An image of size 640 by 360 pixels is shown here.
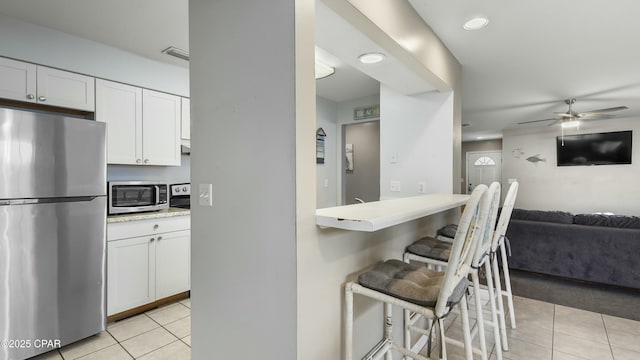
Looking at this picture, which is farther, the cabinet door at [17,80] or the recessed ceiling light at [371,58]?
the cabinet door at [17,80]

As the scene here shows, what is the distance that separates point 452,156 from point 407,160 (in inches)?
16.9

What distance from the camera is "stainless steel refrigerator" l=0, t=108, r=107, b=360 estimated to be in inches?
72.9

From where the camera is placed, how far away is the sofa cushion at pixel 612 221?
10.9ft

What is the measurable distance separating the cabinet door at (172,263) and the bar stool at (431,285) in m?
2.10

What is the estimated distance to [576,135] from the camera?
637 centimetres

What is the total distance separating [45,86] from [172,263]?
1.76 metres

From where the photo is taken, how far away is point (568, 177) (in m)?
6.53

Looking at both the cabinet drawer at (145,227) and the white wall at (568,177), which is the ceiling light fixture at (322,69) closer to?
the cabinet drawer at (145,227)

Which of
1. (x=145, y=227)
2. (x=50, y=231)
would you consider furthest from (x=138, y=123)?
(x=50, y=231)

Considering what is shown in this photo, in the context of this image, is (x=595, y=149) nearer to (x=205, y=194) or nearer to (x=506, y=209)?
(x=506, y=209)

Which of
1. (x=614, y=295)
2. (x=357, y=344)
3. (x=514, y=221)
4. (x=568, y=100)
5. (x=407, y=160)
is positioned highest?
(x=568, y=100)

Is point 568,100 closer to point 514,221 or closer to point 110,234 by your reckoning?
point 514,221

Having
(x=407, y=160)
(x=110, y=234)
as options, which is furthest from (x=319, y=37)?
(x=110, y=234)

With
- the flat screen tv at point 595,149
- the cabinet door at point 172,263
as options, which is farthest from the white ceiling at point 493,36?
the flat screen tv at point 595,149
